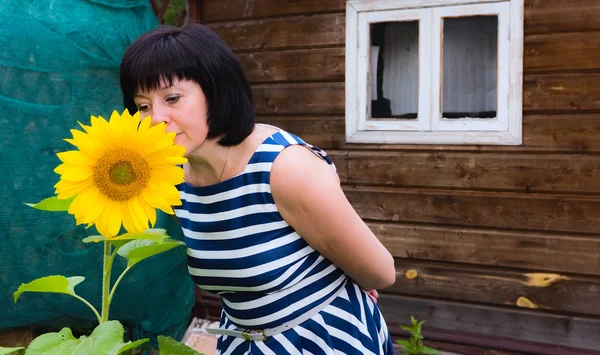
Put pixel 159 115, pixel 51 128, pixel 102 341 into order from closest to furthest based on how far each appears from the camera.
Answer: pixel 102 341 → pixel 159 115 → pixel 51 128

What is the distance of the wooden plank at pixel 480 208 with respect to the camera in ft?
10.4

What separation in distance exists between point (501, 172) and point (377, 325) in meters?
2.01

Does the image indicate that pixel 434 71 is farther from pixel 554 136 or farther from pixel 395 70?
pixel 554 136

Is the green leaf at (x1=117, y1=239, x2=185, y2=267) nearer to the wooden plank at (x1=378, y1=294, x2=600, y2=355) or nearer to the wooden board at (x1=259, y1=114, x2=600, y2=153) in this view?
the wooden board at (x1=259, y1=114, x2=600, y2=153)

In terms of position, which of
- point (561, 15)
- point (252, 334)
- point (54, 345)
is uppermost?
point (561, 15)

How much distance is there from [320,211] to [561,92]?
2.28 m

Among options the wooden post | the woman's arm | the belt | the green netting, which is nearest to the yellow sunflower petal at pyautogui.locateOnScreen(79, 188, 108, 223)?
the woman's arm

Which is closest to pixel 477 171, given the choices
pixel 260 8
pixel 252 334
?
pixel 260 8

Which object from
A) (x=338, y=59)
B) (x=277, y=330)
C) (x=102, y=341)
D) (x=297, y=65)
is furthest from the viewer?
(x=297, y=65)

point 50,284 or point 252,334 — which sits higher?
point 50,284

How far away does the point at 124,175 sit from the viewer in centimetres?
93

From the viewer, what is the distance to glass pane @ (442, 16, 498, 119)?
3.33 meters

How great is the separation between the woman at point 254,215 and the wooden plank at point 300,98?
2291mm

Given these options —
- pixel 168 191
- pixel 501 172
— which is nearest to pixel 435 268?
Result: pixel 501 172
